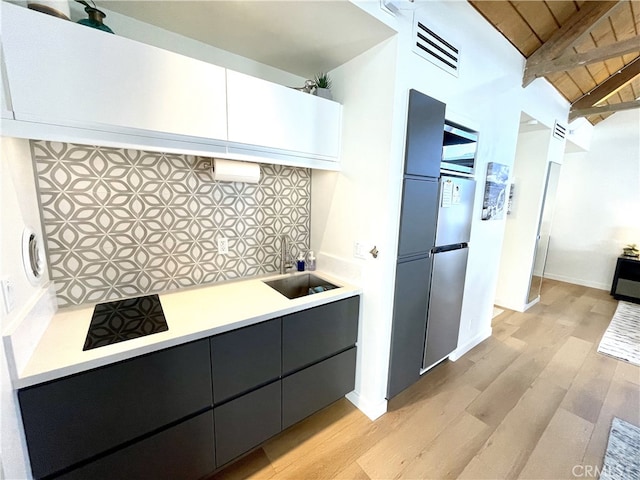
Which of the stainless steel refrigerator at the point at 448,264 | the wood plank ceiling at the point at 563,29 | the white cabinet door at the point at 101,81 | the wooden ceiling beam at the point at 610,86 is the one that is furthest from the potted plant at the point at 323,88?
the wooden ceiling beam at the point at 610,86

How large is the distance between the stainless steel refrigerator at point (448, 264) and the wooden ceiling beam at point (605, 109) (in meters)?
3.04

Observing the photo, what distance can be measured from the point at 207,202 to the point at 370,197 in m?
1.06

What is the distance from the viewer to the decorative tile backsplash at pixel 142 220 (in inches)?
49.8

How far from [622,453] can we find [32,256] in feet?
11.0

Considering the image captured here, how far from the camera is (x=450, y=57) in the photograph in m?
1.76

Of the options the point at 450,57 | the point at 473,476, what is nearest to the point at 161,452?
the point at 473,476

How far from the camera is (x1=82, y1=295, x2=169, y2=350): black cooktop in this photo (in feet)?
3.51

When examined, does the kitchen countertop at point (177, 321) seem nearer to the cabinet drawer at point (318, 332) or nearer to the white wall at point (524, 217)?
the cabinet drawer at point (318, 332)

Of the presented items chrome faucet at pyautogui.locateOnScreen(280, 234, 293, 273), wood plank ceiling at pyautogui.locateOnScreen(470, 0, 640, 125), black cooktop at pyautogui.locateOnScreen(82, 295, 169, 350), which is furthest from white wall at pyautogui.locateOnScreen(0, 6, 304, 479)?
wood plank ceiling at pyautogui.locateOnScreen(470, 0, 640, 125)

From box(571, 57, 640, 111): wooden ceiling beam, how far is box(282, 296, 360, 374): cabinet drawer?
451 cm

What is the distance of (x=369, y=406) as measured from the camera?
1.82 meters

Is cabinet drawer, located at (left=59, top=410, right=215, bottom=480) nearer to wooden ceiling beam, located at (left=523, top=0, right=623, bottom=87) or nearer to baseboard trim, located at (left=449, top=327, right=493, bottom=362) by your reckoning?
baseboard trim, located at (left=449, top=327, right=493, bottom=362)

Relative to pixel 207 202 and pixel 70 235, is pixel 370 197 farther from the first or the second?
pixel 70 235

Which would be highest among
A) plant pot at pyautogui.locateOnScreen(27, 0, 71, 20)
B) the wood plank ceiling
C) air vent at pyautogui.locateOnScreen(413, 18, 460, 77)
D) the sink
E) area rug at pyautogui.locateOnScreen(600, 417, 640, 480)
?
the wood plank ceiling
